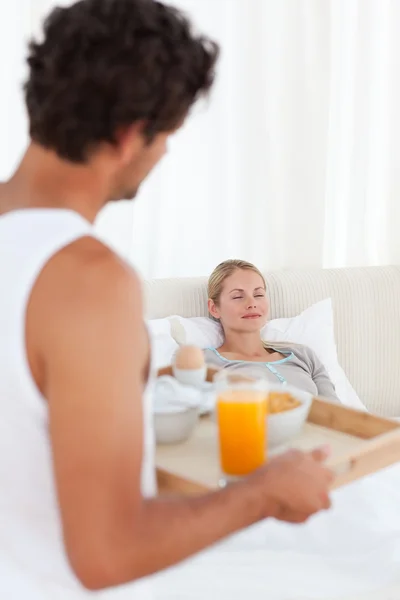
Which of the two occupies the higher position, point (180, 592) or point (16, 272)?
point (16, 272)

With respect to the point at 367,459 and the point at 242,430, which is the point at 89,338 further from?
the point at 367,459

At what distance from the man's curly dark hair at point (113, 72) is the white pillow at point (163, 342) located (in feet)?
4.71

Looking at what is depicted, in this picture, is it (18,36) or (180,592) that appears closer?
(180,592)

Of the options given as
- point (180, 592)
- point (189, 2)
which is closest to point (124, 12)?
point (180, 592)

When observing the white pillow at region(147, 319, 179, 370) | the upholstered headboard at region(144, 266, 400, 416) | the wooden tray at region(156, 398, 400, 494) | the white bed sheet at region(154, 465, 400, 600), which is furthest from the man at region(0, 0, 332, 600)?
the upholstered headboard at region(144, 266, 400, 416)

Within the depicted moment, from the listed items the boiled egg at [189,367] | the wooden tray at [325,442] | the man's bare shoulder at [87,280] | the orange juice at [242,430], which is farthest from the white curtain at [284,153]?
the man's bare shoulder at [87,280]

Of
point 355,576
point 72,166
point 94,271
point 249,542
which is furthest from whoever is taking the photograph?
point 249,542

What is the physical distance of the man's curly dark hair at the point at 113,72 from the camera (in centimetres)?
75

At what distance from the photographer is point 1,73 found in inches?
93.7

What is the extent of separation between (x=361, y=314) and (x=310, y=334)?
0.29 meters

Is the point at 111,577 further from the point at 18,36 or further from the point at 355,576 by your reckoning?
the point at 18,36

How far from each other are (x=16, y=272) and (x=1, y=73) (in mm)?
1864

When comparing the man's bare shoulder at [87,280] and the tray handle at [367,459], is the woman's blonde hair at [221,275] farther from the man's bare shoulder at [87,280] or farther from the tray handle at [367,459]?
the man's bare shoulder at [87,280]

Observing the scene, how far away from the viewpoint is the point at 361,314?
2.70 m
